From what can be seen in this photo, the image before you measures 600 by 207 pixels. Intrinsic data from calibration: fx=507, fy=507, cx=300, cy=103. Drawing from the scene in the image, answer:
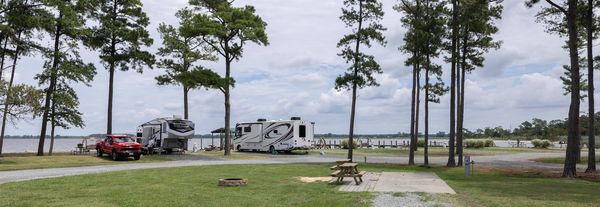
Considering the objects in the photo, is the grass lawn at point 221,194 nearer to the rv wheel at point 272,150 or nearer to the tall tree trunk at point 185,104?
the rv wheel at point 272,150

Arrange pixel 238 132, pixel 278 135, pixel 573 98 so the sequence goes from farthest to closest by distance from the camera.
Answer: pixel 238 132, pixel 278 135, pixel 573 98

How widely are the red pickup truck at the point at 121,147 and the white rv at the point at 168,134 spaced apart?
13.1 feet

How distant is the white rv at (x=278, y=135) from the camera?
3734 cm

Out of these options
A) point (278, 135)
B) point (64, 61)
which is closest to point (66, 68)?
point (64, 61)

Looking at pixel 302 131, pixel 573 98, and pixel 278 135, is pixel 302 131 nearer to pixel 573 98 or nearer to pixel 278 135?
pixel 278 135

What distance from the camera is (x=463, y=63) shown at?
87.0 feet

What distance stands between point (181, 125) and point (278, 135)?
7.78 metres

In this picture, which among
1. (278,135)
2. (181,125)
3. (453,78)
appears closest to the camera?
(453,78)

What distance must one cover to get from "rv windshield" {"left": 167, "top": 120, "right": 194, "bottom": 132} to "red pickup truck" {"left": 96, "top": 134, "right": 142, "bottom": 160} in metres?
4.52

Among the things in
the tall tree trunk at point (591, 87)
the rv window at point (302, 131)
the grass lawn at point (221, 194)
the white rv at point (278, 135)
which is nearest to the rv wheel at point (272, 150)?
the white rv at point (278, 135)

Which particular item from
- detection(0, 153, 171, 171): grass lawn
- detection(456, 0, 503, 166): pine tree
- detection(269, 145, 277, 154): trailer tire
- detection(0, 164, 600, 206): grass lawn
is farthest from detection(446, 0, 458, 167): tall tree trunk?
detection(269, 145, 277, 154): trailer tire

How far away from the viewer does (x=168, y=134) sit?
32.9 m

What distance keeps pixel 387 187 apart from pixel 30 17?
20073 millimetres

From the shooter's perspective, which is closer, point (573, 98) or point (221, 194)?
point (221, 194)
